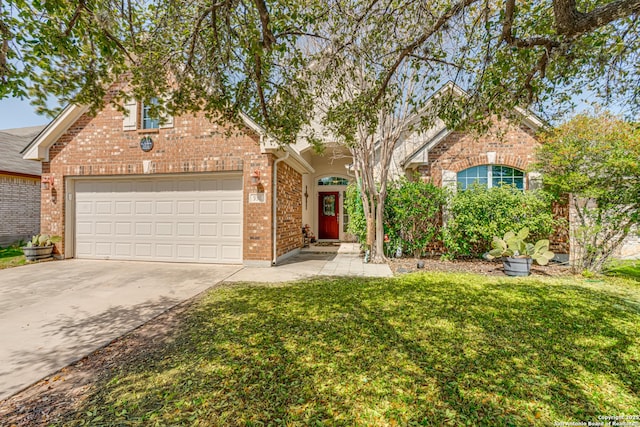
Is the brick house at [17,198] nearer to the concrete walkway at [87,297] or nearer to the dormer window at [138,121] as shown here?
the concrete walkway at [87,297]

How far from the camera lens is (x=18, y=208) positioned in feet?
35.9

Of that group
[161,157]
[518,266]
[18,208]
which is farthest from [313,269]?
[18,208]

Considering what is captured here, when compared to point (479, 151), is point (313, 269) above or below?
below

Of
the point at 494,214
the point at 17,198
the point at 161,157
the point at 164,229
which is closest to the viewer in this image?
the point at 494,214

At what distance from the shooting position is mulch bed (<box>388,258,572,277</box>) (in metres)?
6.96

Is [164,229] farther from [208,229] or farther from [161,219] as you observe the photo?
[208,229]

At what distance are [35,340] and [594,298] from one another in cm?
864

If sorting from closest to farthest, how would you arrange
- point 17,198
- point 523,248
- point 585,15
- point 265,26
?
point 585,15 → point 265,26 → point 523,248 → point 17,198

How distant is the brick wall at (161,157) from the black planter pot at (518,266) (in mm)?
6142

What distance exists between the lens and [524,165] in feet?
27.5

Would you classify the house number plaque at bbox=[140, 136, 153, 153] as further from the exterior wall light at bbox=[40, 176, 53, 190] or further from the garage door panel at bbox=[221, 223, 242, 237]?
the exterior wall light at bbox=[40, 176, 53, 190]

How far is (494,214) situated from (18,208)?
17.4m

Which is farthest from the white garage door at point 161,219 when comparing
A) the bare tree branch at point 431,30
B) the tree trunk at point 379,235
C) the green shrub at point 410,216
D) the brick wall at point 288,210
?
the bare tree branch at point 431,30

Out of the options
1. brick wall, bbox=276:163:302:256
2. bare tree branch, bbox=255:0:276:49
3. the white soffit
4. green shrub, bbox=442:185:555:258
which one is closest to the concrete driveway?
brick wall, bbox=276:163:302:256
